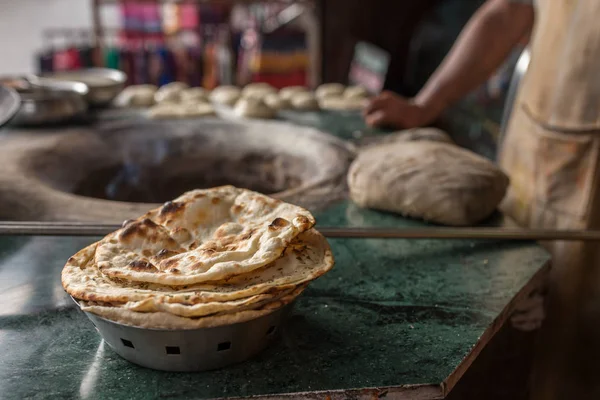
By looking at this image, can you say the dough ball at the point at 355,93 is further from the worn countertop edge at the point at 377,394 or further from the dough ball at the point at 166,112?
the worn countertop edge at the point at 377,394

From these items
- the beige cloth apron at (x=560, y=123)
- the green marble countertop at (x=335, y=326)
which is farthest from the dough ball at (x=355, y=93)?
the green marble countertop at (x=335, y=326)

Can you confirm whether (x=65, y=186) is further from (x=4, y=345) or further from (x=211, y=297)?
(x=211, y=297)

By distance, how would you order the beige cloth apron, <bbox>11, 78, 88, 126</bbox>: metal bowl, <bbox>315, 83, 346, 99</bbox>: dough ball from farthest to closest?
<bbox>315, 83, 346, 99</bbox>: dough ball
<bbox>11, 78, 88, 126</bbox>: metal bowl
the beige cloth apron

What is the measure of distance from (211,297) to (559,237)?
1.29 m

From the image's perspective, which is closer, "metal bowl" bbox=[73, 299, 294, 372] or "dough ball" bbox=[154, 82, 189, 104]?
"metal bowl" bbox=[73, 299, 294, 372]

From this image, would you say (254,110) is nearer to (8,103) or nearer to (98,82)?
(98,82)

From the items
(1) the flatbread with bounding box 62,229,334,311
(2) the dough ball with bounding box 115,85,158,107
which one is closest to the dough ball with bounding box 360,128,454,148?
(1) the flatbread with bounding box 62,229,334,311

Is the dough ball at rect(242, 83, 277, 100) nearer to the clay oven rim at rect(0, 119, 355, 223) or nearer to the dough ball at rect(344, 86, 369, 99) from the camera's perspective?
the dough ball at rect(344, 86, 369, 99)

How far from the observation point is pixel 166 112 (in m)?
3.49

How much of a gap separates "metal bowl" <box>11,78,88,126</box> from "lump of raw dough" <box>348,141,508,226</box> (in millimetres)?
1879

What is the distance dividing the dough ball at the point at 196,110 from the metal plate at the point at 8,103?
50.3 inches

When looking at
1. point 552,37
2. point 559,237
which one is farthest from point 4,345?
point 552,37

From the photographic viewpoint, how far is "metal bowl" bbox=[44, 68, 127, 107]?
3.65 meters

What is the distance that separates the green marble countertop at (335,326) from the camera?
1199 mm
